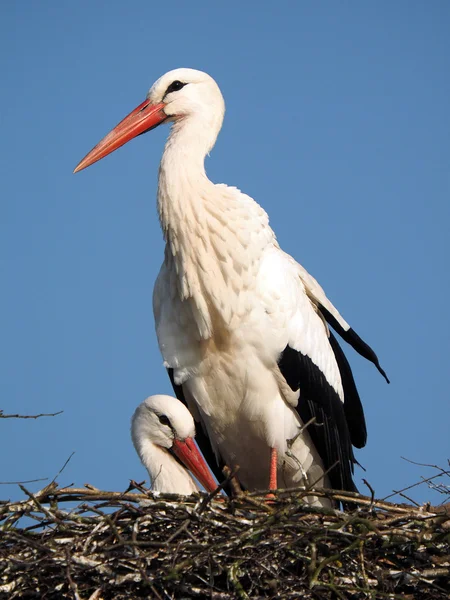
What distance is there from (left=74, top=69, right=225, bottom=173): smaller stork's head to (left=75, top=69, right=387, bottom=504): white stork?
0.02 m

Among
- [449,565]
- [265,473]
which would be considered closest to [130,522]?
[449,565]

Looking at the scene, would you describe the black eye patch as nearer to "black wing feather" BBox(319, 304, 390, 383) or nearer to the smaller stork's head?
"black wing feather" BBox(319, 304, 390, 383)

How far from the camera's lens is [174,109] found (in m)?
5.95

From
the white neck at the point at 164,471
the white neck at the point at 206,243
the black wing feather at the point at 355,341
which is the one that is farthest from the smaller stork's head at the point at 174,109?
the white neck at the point at 164,471

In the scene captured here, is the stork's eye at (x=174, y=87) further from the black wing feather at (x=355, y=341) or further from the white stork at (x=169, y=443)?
the white stork at (x=169, y=443)

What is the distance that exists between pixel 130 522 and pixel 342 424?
189 centimetres

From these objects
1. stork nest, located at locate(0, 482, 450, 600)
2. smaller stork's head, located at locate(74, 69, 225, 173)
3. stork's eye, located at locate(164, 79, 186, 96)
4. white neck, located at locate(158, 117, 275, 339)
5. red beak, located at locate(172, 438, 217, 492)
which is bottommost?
stork nest, located at locate(0, 482, 450, 600)

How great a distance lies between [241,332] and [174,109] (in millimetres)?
1377

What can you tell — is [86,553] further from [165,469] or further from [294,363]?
[294,363]

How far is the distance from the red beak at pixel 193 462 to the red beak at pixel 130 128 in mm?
1644

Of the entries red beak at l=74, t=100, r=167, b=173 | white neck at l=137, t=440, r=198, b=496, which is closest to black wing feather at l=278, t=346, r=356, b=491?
white neck at l=137, t=440, r=198, b=496

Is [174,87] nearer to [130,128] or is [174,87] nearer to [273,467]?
[130,128]

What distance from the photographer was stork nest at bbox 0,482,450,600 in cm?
410

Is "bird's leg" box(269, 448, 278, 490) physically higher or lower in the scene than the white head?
lower
